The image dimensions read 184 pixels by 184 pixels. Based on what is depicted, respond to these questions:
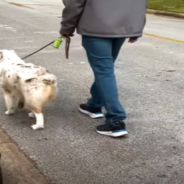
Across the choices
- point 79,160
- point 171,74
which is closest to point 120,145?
point 79,160

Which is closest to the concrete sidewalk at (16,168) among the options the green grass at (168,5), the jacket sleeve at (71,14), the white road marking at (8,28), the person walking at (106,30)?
the person walking at (106,30)

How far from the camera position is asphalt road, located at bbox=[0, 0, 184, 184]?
4.02 m

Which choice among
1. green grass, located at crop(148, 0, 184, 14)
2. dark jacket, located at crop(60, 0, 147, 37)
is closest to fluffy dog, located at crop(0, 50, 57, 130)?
dark jacket, located at crop(60, 0, 147, 37)

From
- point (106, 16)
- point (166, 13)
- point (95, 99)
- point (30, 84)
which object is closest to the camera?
point (106, 16)

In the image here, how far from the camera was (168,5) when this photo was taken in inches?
783

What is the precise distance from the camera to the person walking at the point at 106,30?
4359 millimetres

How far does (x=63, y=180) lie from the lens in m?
3.85

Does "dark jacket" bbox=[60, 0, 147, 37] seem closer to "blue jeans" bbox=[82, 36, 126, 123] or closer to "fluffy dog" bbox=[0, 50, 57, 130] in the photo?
"blue jeans" bbox=[82, 36, 126, 123]

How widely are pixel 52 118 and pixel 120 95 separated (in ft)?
3.98

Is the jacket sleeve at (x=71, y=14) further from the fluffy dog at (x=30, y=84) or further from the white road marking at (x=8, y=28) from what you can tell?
the white road marking at (x=8, y=28)

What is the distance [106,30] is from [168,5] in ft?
52.8

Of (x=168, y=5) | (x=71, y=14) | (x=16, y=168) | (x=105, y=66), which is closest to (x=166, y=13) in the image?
(x=168, y=5)

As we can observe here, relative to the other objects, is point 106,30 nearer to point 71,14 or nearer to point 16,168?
point 71,14

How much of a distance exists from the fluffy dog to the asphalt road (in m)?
0.27
